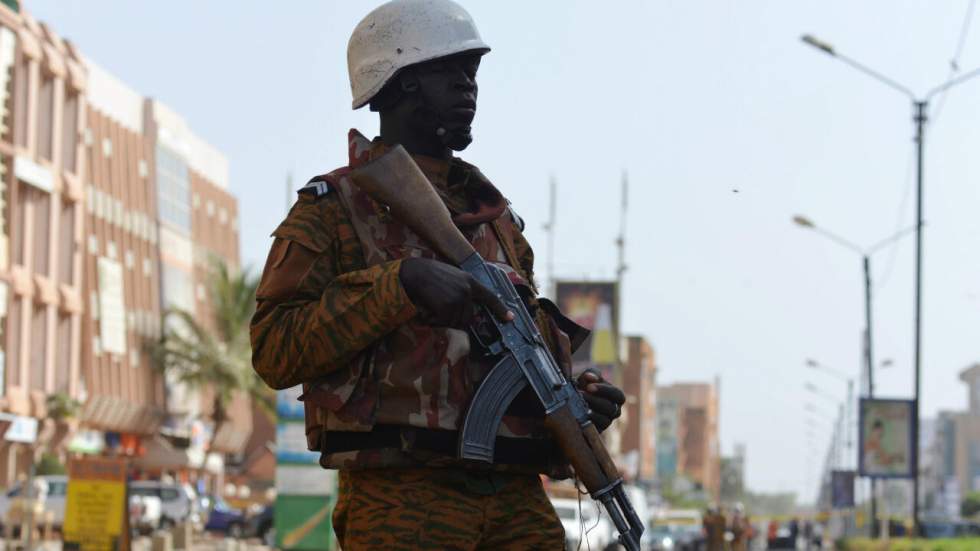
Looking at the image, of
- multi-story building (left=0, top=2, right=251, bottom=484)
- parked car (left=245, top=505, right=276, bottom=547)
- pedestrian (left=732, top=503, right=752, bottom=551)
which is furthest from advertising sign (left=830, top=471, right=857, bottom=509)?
multi-story building (left=0, top=2, right=251, bottom=484)

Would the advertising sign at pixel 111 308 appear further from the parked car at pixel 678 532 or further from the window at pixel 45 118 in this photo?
the parked car at pixel 678 532

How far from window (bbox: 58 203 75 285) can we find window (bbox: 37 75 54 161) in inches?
93.3

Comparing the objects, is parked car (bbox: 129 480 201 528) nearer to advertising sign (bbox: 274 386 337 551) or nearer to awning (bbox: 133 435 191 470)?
awning (bbox: 133 435 191 470)

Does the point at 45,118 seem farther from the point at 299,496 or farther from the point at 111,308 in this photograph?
the point at 299,496

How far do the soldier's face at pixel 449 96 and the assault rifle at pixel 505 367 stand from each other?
16cm

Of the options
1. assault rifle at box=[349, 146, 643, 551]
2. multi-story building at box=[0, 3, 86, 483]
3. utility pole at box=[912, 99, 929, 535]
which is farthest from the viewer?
multi-story building at box=[0, 3, 86, 483]

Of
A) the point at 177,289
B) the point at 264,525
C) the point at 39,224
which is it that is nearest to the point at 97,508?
the point at 264,525

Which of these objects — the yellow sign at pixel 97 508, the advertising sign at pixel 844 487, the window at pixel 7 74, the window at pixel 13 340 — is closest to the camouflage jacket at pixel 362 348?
the yellow sign at pixel 97 508

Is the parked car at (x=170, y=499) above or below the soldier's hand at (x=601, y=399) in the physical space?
below

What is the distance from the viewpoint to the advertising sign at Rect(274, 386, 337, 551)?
23.0 m

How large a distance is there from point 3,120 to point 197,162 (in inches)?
1122

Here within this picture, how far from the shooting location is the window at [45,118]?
5656 cm

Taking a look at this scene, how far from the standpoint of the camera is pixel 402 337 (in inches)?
160

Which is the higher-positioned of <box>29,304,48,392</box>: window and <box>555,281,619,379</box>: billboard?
<box>555,281,619,379</box>: billboard
